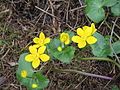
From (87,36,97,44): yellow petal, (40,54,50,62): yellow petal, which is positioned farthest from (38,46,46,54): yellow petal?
(87,36,97,44): yellow petal

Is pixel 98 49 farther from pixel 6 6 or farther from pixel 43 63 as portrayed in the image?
pixel 6 6

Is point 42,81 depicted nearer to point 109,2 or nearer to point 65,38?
point 65,38

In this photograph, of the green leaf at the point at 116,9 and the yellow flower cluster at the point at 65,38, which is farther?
the green leaf at the point at 116,9

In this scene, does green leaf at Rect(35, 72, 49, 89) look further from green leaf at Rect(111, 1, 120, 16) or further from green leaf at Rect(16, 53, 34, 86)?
green leaf at Rect(111, 1, 120, 16)

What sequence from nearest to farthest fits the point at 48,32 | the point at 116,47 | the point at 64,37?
1. the point at 64,37
2. the point at 116,47
3. the point at 48,32

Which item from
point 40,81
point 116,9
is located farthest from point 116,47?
point 40,81

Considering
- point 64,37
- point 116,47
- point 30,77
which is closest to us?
point 64,37

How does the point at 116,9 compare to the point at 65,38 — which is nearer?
the point at 65,38

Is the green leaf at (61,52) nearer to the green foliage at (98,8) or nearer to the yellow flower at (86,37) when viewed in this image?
the yellow flower at (86,37)

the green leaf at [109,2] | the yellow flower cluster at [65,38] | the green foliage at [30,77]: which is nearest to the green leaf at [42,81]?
the green foliage at [30,77]
